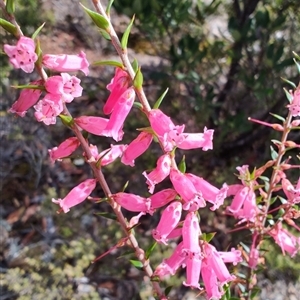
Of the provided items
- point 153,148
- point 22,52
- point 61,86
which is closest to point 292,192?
point 61,86

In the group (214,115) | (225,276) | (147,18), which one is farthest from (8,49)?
(214,115)

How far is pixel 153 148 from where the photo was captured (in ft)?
13.4

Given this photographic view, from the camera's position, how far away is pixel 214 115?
3.95 metres

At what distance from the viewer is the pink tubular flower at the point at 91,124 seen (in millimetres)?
1291

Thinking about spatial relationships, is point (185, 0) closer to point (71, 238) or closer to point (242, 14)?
point (242, 14)

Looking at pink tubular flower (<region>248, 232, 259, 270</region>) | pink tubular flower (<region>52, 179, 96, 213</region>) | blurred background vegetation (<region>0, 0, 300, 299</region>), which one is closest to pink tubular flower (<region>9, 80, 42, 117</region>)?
pink tubular flower (<region>52, 179, 96, 213</region>)

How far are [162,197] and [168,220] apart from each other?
7cm

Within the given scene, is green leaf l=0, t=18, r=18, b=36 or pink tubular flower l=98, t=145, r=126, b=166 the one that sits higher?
green leaf l=0, t=18, r=18, b=36

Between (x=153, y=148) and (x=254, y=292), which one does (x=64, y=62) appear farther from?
(x=153, y=148)

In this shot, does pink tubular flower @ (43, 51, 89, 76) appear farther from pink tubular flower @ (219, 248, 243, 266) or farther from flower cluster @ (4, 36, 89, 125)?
pink tubular flower @ (219, 248, 243, 266)

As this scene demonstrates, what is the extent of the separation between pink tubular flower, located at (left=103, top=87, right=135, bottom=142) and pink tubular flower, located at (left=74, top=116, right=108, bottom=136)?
0.05ft

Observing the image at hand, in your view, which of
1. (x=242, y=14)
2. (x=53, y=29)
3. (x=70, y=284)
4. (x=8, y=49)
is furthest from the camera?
(x=53, y=29)

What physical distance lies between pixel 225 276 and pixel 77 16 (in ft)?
14.3

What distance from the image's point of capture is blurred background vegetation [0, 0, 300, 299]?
11.1 ft
